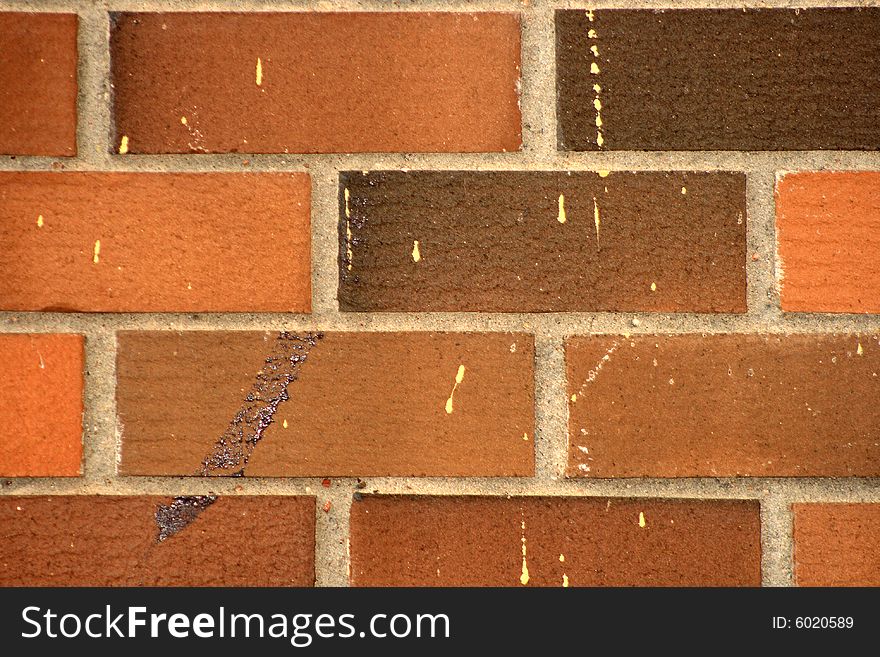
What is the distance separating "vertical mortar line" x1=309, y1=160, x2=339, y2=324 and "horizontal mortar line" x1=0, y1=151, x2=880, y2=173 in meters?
0.01

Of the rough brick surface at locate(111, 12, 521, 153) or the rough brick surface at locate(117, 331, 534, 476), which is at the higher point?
the rough brick surface at locate(111, 12, 521, 153)

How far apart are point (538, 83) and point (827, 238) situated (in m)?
0.30

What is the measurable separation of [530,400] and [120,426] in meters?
0.38

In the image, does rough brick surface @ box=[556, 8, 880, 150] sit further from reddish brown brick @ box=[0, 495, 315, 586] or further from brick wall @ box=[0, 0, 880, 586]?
reddish brown brick @ box=[0, 495, 315, 586]

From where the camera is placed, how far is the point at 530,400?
21.5 inches

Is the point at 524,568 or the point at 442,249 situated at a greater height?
the point at 442,249

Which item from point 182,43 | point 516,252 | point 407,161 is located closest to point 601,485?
point 516,252

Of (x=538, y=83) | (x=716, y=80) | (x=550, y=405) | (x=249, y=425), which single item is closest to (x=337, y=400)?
(x=249, y=425)

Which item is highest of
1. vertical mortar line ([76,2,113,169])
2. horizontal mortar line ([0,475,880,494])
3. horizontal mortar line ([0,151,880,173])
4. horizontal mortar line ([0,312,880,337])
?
vertical mortar line ([76,2,113,169])

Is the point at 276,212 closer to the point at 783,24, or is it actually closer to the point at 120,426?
the point at 120,426

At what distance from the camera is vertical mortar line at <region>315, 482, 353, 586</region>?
556 millimetres

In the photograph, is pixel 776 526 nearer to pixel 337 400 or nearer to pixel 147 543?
pixel 337 400

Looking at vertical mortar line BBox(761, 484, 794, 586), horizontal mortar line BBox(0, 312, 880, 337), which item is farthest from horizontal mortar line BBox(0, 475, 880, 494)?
horizontal mortar line BBox(0, 312, 880, 337)

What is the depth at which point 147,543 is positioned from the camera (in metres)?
0.56
